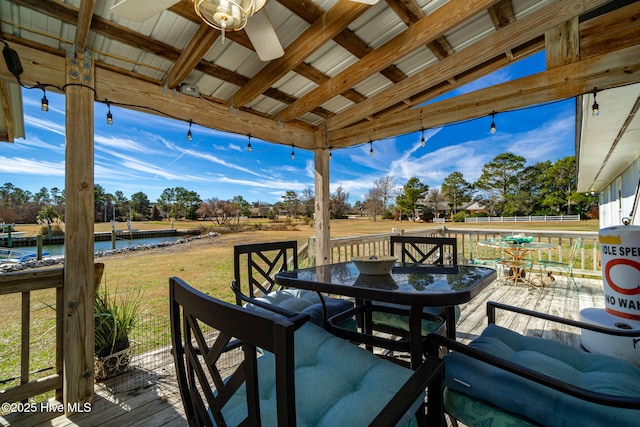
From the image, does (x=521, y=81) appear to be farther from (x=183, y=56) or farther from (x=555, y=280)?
(x=555, y=280)

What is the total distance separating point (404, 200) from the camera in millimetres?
9367

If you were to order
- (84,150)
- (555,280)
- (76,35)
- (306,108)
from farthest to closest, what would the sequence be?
(555,280), (306,108), (84,150), (76,35)

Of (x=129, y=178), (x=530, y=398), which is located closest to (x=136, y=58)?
(x=530, y=398)

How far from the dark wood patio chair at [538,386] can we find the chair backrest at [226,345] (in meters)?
0.80

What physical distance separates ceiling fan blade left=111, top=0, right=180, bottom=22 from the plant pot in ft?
7.65

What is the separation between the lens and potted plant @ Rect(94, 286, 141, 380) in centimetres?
219

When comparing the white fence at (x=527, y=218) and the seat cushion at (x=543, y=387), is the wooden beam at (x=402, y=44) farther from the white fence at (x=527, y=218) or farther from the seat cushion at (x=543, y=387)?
the white fence at (x=527, y=218)

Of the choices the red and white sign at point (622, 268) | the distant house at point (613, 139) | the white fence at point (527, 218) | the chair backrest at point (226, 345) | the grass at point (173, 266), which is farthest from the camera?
the white fence at point (527, 218)

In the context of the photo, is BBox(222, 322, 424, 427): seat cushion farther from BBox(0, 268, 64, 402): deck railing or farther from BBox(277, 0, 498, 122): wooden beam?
BBox(277, 0, 498, 122): wooden beam

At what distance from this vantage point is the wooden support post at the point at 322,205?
3805mm

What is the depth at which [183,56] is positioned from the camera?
209 cm

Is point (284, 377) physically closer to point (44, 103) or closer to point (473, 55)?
point (44, 103)

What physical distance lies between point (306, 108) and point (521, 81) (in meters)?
2.01

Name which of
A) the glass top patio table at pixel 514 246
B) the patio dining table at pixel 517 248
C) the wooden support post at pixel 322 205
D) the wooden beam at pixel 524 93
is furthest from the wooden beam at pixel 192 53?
the glass top patio table at pixel 514 246
